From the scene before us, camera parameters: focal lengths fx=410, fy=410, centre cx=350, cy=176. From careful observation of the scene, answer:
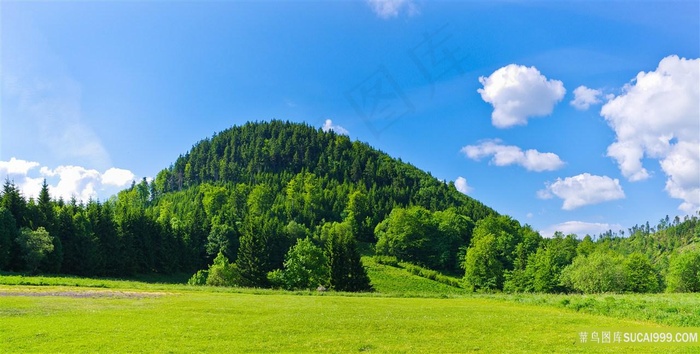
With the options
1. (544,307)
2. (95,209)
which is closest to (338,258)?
(544,307)

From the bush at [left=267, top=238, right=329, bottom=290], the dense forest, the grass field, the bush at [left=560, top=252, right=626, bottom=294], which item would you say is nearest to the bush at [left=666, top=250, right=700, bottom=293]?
the dense forest

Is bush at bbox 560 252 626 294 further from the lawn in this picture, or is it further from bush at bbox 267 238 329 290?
the lawn

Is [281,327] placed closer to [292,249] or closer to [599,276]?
[292,249]

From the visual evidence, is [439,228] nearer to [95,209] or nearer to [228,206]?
[228,206]

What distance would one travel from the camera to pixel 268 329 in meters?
25.3

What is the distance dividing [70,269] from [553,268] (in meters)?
121

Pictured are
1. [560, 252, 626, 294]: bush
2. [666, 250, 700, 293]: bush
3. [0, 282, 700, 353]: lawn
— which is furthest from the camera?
[666, 250, 700, 293]: bush

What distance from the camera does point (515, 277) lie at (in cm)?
11981

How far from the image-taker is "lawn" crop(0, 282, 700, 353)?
20.6 metres

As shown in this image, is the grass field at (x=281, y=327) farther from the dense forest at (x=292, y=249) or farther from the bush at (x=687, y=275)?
the bush at (x=687, y=275)

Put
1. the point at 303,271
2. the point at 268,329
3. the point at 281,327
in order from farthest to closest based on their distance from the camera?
the point at 303,271, the point at 281,327, the point at 268,329

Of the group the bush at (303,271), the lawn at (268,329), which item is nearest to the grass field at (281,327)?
the lawn at (268,329)

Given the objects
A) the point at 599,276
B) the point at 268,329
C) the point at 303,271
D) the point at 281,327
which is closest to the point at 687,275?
the point at 599,276

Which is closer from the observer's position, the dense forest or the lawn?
the lawn
